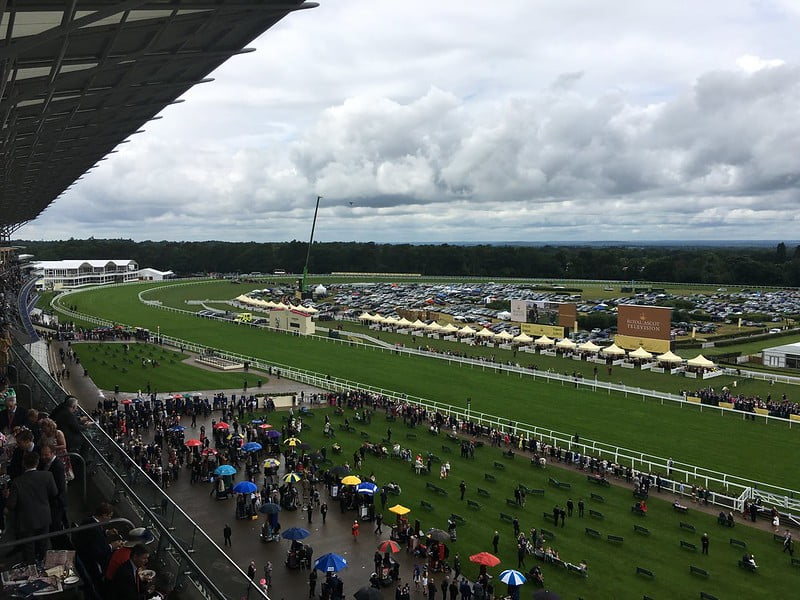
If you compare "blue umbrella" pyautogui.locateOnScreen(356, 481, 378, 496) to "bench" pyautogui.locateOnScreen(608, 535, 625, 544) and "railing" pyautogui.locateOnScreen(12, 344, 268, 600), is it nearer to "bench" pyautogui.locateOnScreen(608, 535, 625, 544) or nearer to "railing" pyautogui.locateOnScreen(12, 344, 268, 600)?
"bench" pyautogui.locateOnScreen(608, 535, 625, 544)

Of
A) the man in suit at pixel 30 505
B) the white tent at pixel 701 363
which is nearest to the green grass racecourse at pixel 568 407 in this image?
the white tent at pixel 701 363

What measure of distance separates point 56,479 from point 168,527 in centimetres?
132

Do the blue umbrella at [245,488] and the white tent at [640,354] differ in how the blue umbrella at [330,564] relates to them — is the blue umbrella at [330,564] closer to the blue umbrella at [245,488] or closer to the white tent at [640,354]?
the blue umbrella at [245,488]

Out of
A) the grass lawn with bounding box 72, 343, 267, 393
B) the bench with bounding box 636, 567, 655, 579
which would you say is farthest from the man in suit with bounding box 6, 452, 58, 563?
the grass lawn with bounding box 72, 343, 267, 393

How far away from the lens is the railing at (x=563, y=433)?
2333 centimetres

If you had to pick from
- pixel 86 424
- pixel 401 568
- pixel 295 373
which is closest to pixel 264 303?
pixel 295 373

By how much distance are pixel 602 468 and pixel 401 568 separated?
1104cm

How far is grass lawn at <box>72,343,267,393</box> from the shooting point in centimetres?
3784

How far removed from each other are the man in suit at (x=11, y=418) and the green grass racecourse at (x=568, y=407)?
24.3 m

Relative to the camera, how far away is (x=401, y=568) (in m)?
17.0

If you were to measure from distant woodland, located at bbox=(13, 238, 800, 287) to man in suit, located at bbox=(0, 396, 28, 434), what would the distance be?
128042 mm

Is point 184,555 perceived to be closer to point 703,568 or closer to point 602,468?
point 703,568

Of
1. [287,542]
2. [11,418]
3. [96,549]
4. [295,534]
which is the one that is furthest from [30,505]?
[287,542]

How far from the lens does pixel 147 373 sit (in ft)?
135
